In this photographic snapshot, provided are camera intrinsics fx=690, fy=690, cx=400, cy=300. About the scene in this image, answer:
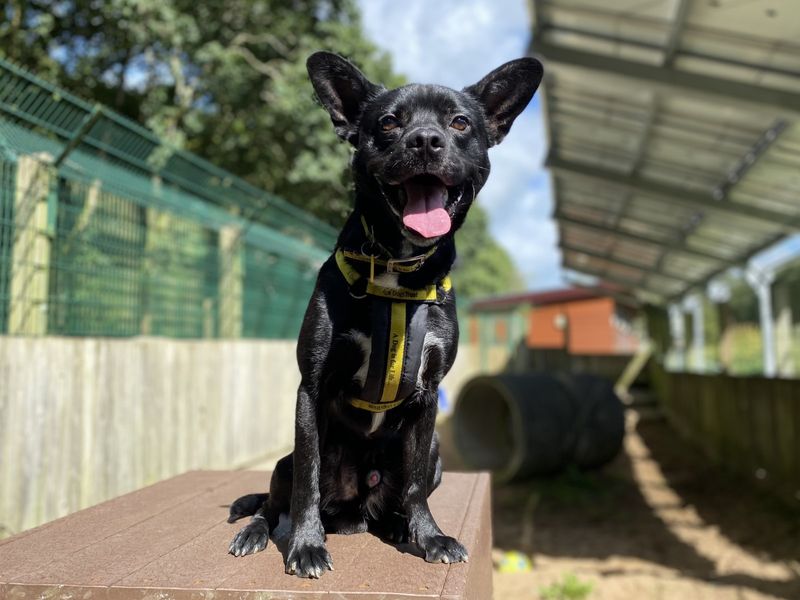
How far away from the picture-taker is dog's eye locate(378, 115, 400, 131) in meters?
1.99

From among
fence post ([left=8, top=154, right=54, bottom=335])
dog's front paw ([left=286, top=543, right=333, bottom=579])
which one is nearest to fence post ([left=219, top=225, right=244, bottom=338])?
fence post ([left=8, top=154, right=54, bottom=335])

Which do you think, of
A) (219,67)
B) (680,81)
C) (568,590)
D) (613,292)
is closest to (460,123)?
(680,81)

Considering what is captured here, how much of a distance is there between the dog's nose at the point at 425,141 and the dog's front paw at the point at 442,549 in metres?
1.09

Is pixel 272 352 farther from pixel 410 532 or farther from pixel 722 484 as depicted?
pixel 722 484

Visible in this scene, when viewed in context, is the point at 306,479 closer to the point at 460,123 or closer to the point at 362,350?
the point at 362,350

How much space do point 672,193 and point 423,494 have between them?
785cm

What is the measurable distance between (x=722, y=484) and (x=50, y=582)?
31.9 ft

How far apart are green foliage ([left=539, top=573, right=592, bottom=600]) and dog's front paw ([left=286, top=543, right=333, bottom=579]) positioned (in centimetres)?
456

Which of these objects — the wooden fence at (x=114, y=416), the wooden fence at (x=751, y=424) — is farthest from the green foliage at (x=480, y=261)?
the wooden fence at (x=114, y=416)

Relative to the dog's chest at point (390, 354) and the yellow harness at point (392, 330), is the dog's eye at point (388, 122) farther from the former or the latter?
the dog's chest at point (390, 354)

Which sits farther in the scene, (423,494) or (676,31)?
(676,31)

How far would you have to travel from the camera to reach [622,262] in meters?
16.1

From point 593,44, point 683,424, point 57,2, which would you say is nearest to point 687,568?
point 593,44

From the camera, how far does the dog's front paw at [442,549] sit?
6.30ft
